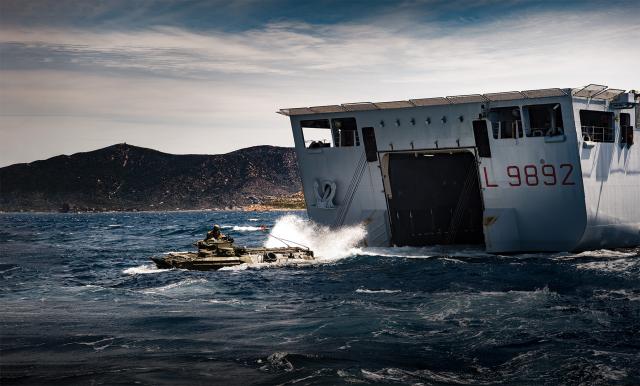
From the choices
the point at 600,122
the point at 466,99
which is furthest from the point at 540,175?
the point at 600,122

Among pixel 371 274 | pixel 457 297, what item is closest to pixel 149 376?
pixel 457 297

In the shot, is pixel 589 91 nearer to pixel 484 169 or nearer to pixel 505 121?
pixel 505 121

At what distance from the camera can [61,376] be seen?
39.4 ft

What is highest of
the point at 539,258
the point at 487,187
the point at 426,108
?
the point at 426,108

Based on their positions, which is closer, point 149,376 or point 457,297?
point 149,376

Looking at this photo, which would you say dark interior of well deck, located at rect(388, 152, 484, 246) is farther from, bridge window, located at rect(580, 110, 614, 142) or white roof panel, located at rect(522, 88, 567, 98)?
bridge window, located at rect(580, 110, 614, 142)

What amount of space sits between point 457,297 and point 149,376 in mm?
11479

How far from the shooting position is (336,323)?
1698 cm

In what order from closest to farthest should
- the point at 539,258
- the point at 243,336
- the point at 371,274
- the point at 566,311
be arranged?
1. the point at 243,336
2. the point at 566,311
3. the point at 371,274
4. the point at 539,258

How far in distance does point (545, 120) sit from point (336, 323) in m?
16.5

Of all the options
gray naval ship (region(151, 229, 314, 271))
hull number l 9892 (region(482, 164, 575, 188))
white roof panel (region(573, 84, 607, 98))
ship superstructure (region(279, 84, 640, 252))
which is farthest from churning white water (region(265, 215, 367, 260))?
white roof panel (region(573, 84, 607, 98))

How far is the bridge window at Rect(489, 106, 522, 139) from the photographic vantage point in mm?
28031

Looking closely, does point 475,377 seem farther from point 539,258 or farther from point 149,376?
→ point 539,258

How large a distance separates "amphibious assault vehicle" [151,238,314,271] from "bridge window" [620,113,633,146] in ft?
50.5
